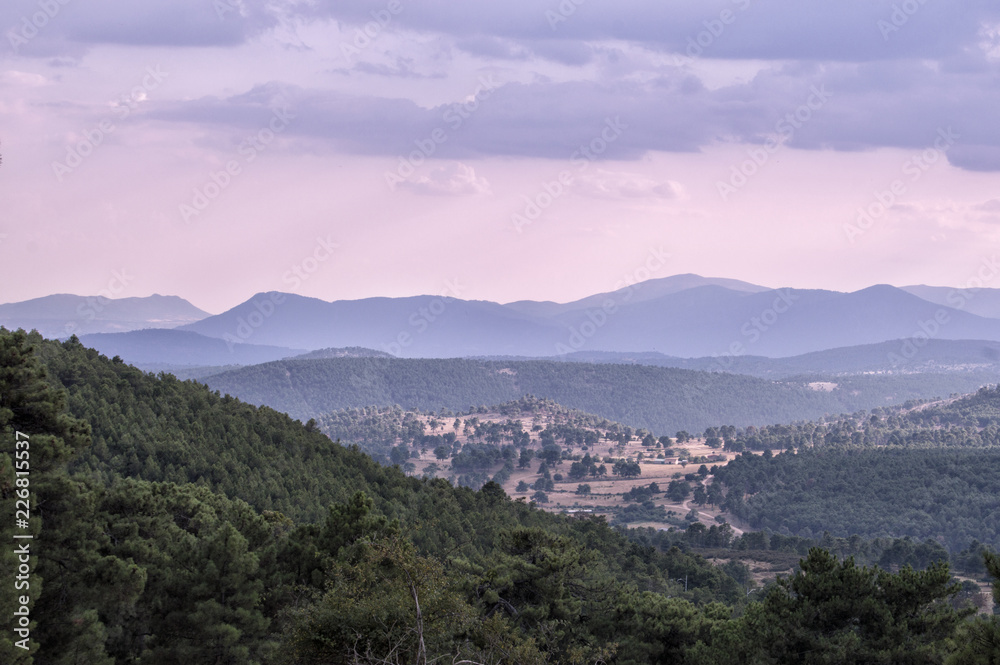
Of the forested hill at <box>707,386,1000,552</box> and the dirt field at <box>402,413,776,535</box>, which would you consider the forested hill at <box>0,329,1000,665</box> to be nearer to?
the forested hill at <box>707,386,1000,552</box>

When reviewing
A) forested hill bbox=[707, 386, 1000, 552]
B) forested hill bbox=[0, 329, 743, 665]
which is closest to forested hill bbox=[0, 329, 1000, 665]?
forested hill bbox=[0, 329, 743, 665]

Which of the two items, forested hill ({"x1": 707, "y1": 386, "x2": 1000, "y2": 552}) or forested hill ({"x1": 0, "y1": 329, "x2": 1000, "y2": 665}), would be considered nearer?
forested hill ({"x1": 0, "y1": 329, "x2": 1000, "y2": 665})

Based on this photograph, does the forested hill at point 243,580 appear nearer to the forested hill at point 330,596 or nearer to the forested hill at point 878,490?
the forested hill at point 330,596

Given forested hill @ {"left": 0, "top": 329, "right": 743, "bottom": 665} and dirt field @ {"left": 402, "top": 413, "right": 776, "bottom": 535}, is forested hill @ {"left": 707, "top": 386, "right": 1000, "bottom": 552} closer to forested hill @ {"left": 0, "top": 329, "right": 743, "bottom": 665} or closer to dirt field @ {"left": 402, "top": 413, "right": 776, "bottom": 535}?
dirt field @ {"left": 402, "top": 413, "right": 776, "bottom": 535}

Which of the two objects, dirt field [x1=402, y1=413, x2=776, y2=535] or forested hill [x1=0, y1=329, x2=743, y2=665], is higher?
forested hill [x1=0, y1=329, x2=743, y2=665]

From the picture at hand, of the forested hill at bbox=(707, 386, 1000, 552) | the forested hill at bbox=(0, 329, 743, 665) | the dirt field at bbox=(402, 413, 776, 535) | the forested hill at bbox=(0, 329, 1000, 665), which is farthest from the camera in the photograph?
the dirt field at bbox=(402, 413, 776, 535)

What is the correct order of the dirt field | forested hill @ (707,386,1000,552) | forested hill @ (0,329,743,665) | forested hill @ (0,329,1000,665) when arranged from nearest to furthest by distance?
forested hill @ (0,329,1000,665) < forested hill @ (0,329,743,665) < forested hill @ (707,386,1000,552) < the dirt field

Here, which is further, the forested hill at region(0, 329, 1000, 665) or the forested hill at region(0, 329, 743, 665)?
the forested hill at region(0, 329, 743, 665)

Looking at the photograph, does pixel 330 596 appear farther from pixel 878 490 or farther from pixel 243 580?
pixel 878 490

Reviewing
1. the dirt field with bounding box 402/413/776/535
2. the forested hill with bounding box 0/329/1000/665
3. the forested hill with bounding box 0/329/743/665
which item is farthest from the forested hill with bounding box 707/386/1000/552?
the forested hill with bounding box 0/329/743/665

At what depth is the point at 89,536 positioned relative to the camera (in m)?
22.1

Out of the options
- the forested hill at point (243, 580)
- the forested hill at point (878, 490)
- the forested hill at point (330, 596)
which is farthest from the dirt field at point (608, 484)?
the forested hill at point (330, 596)

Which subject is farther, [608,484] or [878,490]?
[608,484]

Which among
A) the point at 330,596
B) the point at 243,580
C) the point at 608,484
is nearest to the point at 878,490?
the point at 608,484
